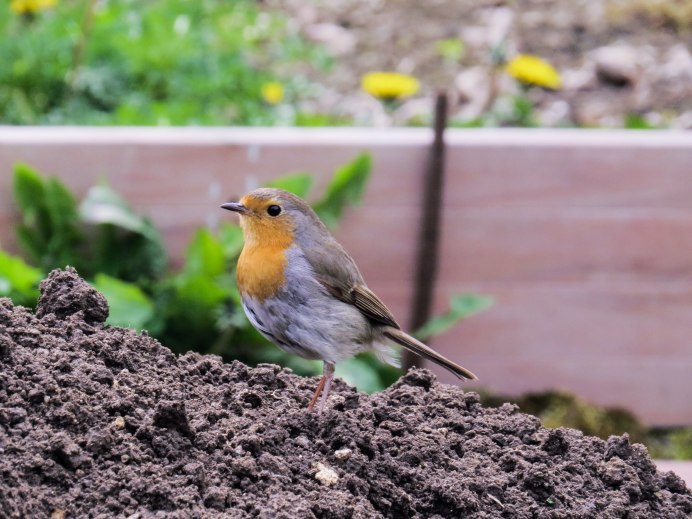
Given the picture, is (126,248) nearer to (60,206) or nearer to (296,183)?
(60,206)

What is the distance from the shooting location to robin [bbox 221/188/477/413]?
2475mm

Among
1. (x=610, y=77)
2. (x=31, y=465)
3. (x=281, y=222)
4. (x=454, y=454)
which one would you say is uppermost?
(x=610, y=77)

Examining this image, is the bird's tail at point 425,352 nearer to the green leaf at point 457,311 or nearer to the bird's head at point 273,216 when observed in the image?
the bird's head at point 273,216

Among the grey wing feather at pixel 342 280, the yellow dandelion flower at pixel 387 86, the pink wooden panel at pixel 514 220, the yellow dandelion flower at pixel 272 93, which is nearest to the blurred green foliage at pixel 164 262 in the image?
the pink wooden panel at pixel 514 220

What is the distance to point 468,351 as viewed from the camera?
187 inches

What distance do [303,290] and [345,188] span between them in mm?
1780

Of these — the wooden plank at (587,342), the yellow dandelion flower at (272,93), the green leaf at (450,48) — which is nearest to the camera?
the wooden plank at (587,342)

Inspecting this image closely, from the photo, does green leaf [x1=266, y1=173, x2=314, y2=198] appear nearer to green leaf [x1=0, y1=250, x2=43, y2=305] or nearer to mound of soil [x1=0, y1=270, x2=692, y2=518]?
green leaf [x1=0, y1=250, x2=43, y2=305]

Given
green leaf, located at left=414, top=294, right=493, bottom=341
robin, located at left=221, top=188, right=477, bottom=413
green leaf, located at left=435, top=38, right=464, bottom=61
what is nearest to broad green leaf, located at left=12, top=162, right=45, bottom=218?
green leaf, located at left=414, top=294, right=493, bottom=341

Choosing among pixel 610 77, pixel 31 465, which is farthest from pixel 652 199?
pixel 31 465

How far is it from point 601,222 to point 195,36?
2316 mm

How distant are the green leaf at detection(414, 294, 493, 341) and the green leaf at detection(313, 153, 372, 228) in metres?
0.54

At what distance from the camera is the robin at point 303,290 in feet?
8.12

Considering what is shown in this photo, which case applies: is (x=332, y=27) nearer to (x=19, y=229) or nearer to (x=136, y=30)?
(x=136, y=30)
